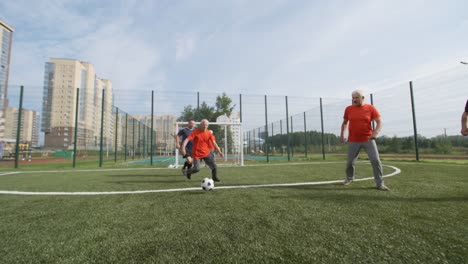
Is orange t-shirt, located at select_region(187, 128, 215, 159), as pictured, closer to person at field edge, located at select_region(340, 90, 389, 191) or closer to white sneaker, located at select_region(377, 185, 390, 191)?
person at field edge, located at select_region(340, 90, 389, 191)

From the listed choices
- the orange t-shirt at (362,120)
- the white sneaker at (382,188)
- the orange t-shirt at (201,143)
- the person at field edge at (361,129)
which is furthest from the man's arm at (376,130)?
the orange t-shirt at (201,143)

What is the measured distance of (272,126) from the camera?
72.7 feet

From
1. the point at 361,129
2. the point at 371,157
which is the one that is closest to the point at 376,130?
the point at 361,129

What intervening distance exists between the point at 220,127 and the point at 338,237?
16794 mm

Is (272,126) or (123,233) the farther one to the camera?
(272,126)

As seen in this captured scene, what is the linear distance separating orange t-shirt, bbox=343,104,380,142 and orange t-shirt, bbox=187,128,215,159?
317 cm

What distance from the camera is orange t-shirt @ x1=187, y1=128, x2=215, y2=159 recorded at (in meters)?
5.16

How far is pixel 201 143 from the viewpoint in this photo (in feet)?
17.0

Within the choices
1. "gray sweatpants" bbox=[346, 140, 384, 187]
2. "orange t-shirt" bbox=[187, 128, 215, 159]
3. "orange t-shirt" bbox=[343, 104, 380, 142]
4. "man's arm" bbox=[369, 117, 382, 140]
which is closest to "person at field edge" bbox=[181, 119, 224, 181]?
"orange t-shirt" bbox=[187, 128, 215, 159]

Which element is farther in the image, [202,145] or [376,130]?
[202,145]

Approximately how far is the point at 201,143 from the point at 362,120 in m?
3.50

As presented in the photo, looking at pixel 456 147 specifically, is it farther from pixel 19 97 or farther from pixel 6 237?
pixel 19 97

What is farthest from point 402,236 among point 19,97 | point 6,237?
point 19,97

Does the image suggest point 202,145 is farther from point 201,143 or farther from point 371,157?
point 371,157
